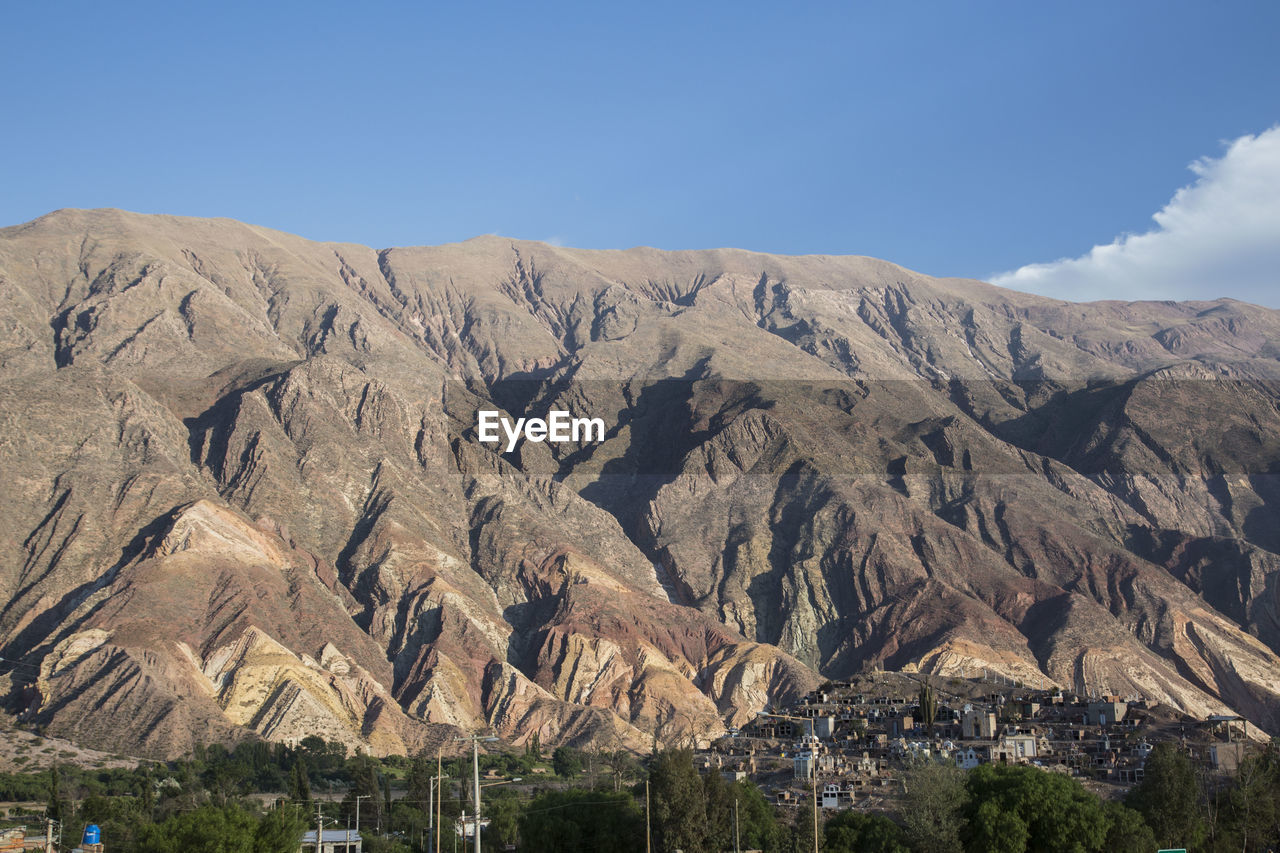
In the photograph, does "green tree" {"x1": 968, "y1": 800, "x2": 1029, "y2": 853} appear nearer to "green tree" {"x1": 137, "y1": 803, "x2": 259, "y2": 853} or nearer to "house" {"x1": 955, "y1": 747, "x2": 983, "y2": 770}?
"house" {"x1": 955, "y1": 747, "x2": 983, "y2": 770}

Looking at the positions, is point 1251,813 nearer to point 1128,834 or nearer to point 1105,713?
point 1128,834

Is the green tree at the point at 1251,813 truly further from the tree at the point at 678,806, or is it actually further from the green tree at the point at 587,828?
the green tree at the point at 587,828

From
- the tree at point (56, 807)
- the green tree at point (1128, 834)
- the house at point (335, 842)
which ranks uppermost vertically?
the tree at point (56, 807)

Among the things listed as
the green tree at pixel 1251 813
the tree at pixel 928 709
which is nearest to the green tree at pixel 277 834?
the green tree at pixel 1251 813

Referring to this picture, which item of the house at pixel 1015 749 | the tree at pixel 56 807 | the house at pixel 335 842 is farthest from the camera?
the house at pixel 1015 749

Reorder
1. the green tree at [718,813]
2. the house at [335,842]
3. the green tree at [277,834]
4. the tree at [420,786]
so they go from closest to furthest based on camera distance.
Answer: the green tree at [277,834] → the green tree at [718,813] → the house at [335,842] → the tree at [420,786]

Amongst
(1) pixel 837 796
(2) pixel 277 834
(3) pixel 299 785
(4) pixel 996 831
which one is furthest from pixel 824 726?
(2) pixel 277 834
